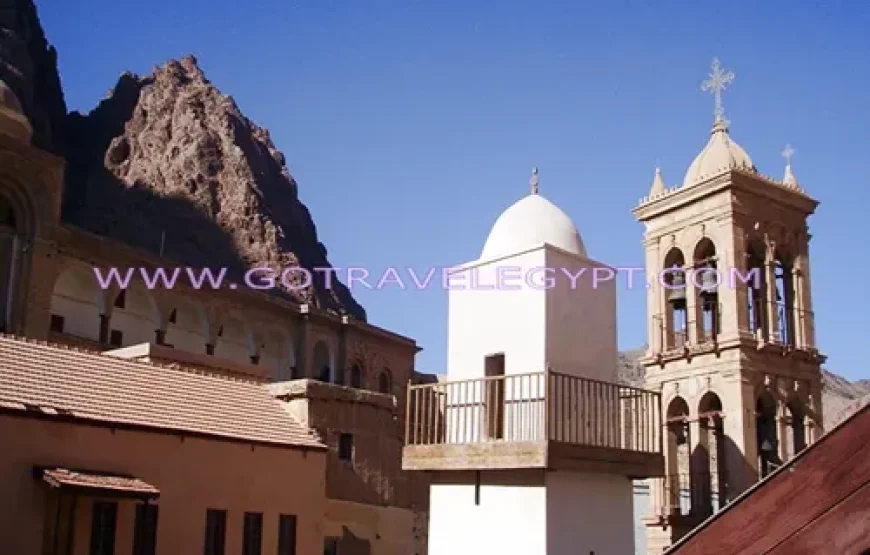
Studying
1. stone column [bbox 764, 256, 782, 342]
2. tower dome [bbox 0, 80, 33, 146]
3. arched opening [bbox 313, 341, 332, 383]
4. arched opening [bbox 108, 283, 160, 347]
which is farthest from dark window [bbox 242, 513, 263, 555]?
arched opening [bbox 313, 341, 332, 383]

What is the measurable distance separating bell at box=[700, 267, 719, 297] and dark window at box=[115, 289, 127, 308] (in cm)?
1820

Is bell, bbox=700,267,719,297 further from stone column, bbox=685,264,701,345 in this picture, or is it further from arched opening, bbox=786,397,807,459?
arched opening, bbox=786,397,807,459

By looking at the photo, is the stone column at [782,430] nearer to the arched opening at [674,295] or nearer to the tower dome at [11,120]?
the arched opening at [674,295]

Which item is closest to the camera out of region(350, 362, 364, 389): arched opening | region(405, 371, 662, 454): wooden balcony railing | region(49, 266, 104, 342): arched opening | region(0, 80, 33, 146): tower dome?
region(405, 371, 662, 454): wooden balcony railing

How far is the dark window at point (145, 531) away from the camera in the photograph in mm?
15016

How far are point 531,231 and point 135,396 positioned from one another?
7.80 metres

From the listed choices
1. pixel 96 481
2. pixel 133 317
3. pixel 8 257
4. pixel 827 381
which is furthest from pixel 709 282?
pixel 827 381

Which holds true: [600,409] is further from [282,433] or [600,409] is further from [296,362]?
[296,362]

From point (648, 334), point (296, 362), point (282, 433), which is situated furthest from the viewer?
point (296, 362)

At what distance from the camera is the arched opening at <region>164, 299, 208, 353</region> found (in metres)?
31.0

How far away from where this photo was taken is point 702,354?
63.9 ft

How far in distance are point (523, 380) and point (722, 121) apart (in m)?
13.4

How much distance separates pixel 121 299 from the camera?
29750 mm

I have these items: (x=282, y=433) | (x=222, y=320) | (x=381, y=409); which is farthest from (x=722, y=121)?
(x=222, y=320)
